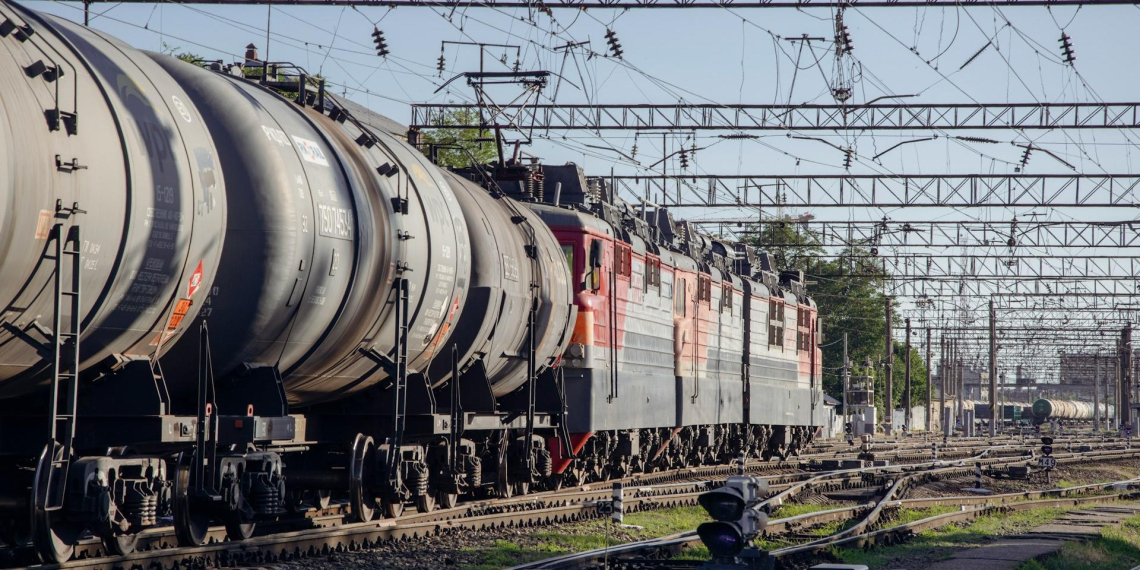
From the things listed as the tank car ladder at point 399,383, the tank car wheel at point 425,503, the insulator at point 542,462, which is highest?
the tank car ladder at point 399,383

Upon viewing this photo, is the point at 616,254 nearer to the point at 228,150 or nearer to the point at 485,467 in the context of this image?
the point at 485,467

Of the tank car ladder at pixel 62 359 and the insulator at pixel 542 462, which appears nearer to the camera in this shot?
the tank car ladder at pixel 62 359

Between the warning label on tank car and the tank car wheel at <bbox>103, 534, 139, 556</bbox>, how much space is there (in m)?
3.43

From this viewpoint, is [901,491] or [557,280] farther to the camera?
[901,491]

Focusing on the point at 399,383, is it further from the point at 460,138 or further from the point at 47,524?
the point at 460,138

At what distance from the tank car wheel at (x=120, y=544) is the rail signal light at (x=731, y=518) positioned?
4.38 m

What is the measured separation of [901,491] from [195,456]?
1800cm

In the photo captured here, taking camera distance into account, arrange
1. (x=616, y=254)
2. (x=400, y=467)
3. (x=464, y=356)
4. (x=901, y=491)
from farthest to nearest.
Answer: (x=901, y=491) < (x=616, y=254) < (x=464, y=356) < (x=400, y=467)

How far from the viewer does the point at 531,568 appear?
1182 cm

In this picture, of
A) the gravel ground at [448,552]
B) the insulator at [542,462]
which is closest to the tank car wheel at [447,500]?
the gravel ground at [448,552]

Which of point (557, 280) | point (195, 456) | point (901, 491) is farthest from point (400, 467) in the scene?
point (901, 491)

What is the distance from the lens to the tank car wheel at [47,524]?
27.7 ft

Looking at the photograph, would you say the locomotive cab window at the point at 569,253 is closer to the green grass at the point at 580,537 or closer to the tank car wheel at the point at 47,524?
the green grass at the point at 580,537

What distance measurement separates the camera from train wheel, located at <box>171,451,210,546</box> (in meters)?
9.95
